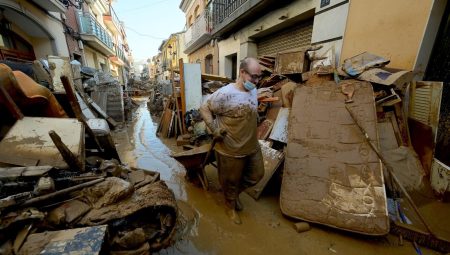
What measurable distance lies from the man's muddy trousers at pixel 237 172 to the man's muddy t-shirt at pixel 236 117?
12 centimetres

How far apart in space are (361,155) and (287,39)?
4959 mm

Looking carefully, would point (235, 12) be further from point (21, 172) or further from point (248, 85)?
point (21, 172)

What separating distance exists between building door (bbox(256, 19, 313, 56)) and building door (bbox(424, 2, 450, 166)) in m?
2.77

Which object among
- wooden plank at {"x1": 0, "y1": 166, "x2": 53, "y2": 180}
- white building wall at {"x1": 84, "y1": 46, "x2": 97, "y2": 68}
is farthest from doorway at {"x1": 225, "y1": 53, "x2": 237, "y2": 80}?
white building wall at {"x1": 84, "y1": 46, "x2": 97, "y2": 68}

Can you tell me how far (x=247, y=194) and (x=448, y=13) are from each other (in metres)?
4.12

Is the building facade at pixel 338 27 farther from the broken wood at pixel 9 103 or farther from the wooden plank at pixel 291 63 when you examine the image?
the broken wood at pixel 9 103

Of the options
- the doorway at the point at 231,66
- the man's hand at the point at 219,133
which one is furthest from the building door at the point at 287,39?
the man's hand at the point at 219,133

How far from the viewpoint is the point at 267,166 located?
3223 millimetres

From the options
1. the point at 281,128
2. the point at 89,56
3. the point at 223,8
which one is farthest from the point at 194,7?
the point at 281,128

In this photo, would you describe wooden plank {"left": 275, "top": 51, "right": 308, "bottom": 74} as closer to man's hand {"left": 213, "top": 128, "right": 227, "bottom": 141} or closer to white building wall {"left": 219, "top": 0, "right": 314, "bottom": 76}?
white building wall {"left": 219, "top": 0, "right": 314, "bottom": 76}

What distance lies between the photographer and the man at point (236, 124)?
7.59ft

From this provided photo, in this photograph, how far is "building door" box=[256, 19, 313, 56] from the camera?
18.2ft

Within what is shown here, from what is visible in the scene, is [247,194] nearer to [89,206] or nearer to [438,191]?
[89,206]

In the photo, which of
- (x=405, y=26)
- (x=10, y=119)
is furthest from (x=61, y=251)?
(x=405, y=26)
